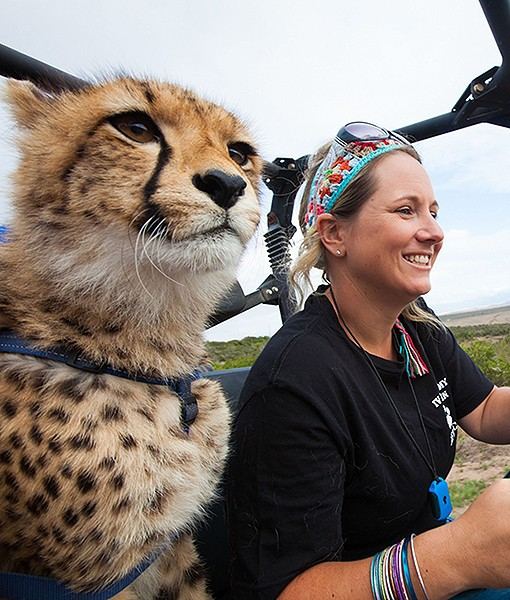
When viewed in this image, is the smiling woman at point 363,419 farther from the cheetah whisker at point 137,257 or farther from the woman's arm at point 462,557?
the cheetah whisker at point 137,257

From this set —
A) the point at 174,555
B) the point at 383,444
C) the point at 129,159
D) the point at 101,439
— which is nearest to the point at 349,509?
the point at 383,444

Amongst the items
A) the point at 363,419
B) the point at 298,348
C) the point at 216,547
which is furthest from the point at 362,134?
the point at 216,547

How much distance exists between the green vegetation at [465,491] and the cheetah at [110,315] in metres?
2.67

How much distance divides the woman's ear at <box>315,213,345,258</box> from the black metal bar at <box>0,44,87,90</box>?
26.0 inches

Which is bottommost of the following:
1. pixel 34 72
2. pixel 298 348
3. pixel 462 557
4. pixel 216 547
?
pixel 216 547

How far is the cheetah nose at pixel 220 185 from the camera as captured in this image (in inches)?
39.5

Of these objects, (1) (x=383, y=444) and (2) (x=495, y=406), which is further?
(2) (x=495, y=406)

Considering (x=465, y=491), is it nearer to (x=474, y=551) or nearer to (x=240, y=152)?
(x=474, y=551)

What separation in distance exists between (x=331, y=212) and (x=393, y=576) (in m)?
0.86

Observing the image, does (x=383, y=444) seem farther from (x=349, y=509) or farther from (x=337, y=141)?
(x=337, y=141)

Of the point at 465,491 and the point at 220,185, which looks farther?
the point at 465,491

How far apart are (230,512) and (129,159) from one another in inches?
29.7

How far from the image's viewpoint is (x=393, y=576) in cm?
101

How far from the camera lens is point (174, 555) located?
1.25 m
